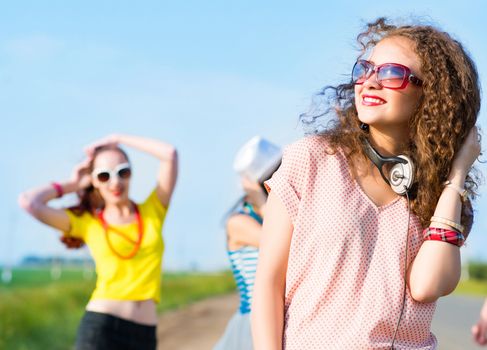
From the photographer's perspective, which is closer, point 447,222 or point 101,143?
point 447,222

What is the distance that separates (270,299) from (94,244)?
3556mm

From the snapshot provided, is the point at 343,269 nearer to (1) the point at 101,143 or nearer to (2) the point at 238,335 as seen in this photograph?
(2) the point at 238,335

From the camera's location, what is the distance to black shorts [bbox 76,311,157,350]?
6191mm

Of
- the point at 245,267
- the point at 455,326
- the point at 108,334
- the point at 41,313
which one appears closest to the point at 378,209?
the point at 245,267

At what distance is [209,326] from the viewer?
1844 cm

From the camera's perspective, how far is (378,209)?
331cm

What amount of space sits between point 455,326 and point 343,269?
17.1 meters

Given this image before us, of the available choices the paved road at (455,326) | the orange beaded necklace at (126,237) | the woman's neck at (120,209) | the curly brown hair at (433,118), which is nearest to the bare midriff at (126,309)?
the orange beaded necklace at (126,237)

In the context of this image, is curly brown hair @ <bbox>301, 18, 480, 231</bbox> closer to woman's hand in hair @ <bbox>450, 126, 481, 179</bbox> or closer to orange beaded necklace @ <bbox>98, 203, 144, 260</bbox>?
woman's hand in hair @ <bbox>450, 126, 481, 179</bbox>

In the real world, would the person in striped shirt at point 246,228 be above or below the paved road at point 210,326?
above

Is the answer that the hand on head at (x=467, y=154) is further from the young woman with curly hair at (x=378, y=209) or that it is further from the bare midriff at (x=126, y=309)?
the bare midriff at (x=126, y=309)

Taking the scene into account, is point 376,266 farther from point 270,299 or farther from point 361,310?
point 270,299

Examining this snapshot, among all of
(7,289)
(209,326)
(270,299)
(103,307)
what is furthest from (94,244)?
(209,326)

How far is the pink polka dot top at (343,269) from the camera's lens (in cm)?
319
